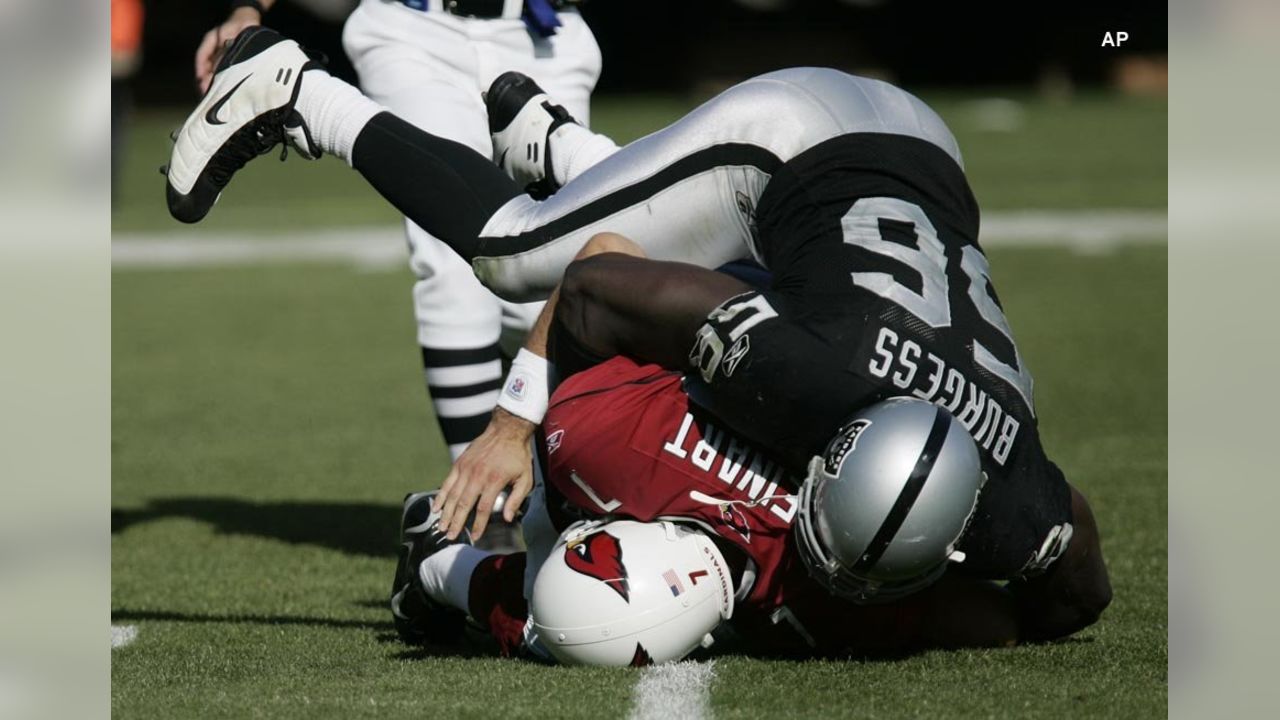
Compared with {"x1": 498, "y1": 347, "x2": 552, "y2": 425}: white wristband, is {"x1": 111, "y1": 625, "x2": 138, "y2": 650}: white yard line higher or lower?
lower

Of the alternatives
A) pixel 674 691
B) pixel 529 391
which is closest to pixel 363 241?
pixel 529 391

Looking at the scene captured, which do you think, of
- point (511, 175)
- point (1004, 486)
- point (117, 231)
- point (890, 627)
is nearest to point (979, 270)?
point (1004, 486)

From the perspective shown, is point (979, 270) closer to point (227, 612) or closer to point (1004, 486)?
point (1004, 486)

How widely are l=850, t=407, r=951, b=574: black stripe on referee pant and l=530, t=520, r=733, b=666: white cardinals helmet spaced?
0.33 metres

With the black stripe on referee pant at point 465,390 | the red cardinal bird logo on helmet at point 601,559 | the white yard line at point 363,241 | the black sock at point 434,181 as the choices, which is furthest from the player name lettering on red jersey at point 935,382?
the white yard line at point 363,241

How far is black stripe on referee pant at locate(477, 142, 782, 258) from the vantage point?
3.26m

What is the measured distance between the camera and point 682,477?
3002 mm

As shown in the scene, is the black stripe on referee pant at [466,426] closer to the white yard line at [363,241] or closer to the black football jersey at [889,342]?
the black football jersey at [889,342]

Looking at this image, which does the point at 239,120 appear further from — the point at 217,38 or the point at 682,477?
the point at 682,477

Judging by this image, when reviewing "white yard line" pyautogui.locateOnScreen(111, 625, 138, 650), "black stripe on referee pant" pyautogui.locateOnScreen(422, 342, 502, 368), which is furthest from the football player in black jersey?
"white yard line" pyautogui.locateOnScreen(111, 625, 138, 650)

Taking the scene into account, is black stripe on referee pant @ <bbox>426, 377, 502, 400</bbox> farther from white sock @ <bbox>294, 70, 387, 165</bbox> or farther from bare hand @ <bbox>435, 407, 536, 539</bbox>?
bare hand @ <bbox>435, 407, 536, 539</bbox>

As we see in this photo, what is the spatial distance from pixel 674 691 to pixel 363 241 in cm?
977

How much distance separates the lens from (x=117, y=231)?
12.9m

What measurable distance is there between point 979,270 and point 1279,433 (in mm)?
751
